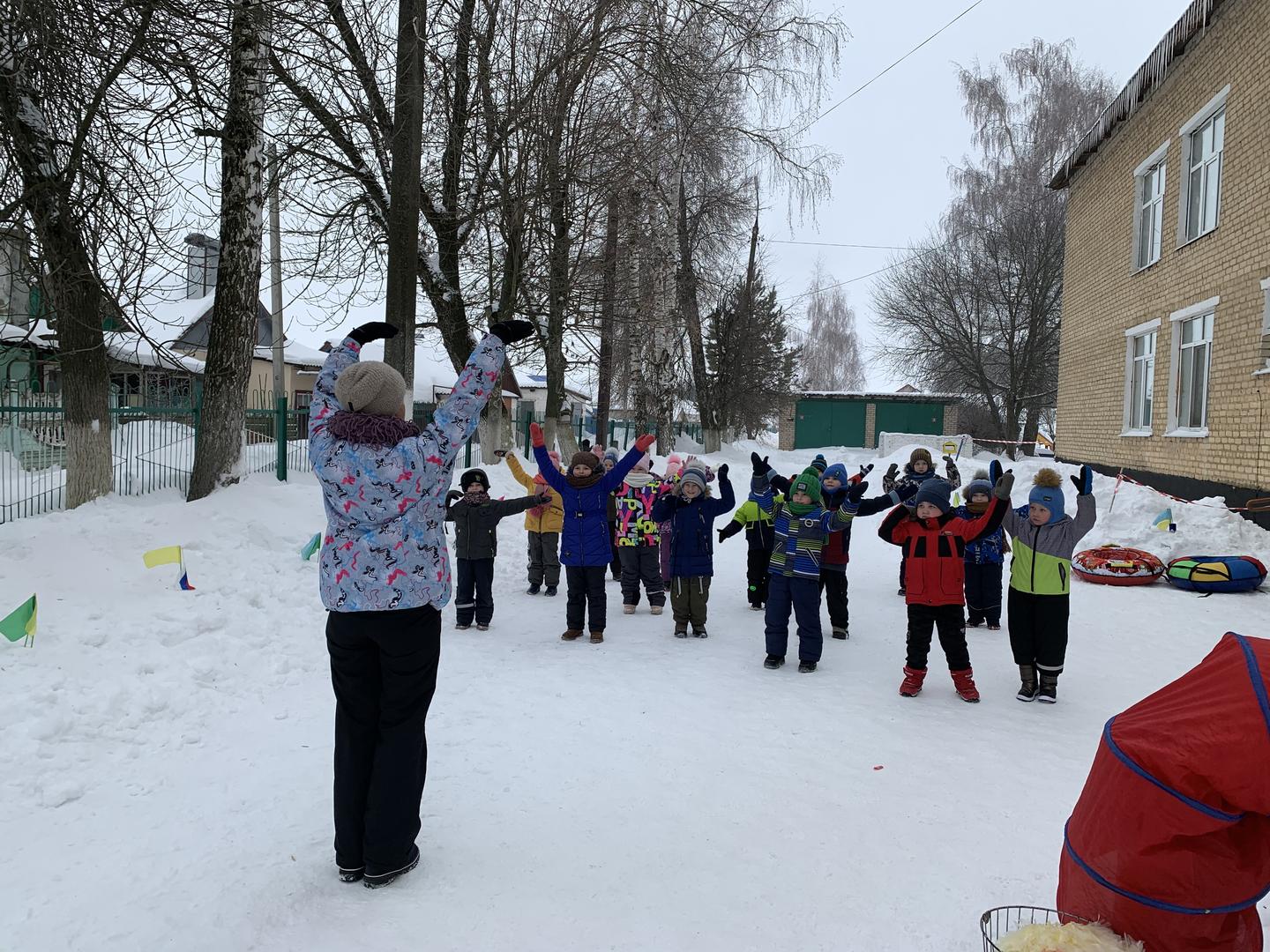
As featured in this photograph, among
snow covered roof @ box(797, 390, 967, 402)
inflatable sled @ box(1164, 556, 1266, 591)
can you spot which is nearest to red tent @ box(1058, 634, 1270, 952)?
inflatable sled @ box(1164, 556, 1266, 591)

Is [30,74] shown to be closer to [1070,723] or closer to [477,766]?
[477,766]

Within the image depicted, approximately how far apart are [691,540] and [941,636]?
95.8 inches

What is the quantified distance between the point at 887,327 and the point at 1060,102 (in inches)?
368

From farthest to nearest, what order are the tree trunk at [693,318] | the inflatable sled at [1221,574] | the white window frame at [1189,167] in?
the tree trunk at [693,318] → the white window frame at [1189,167] → the inflatable sled at [1221,574]

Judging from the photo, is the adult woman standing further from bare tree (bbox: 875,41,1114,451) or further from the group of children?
bare tree (bbox: 875,41,1114,451)

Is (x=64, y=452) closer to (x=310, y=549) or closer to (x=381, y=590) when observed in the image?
(x=310, y=549)

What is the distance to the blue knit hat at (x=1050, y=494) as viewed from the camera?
225 inches

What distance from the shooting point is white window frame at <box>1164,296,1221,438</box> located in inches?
477

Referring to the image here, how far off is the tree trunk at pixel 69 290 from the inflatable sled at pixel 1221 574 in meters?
10.7

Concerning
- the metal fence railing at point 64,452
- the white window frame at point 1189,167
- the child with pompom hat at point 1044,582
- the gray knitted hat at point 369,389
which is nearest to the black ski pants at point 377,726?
the gray knitted hat at point 369,389

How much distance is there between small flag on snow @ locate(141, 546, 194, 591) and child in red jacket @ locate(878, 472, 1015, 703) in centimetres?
529

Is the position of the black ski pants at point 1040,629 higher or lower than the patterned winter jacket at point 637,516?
lower

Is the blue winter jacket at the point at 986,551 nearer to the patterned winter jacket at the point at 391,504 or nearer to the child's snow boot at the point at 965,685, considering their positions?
the child's snow boot at the point at 965,685

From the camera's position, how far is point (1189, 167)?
13.4 m
